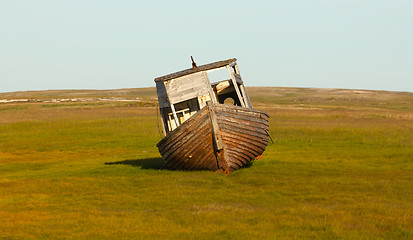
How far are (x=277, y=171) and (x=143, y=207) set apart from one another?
7132 mm

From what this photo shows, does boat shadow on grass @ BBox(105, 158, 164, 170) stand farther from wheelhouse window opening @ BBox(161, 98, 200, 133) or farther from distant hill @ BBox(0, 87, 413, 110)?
distant hill @ BBox(0, 87, 413, 110)

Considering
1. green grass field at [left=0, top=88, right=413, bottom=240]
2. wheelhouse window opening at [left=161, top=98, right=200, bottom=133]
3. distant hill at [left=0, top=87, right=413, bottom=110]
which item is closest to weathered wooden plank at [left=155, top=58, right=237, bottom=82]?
wheelhouse window opening at [left=161, top=98, right=200, bottom=133]

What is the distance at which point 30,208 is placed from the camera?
15.0 metres

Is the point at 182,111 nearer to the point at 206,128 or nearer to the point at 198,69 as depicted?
the point at 198,69

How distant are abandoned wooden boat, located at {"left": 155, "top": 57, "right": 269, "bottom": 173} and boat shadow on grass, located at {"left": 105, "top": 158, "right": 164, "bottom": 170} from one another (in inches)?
87.2

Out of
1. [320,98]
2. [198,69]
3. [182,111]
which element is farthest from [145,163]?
[320,98]

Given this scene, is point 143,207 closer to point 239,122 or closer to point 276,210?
point 276,210

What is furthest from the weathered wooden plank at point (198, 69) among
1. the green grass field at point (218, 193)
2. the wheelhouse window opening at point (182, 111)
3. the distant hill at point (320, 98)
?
the distant hill at point (320, 98)

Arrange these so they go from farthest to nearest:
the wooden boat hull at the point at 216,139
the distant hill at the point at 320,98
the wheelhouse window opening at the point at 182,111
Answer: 1. the distant hill at the point at 320,98
2. the wheelhouse window opening at the point at 182,111
3. the wooden boat hull at the point at 216,139

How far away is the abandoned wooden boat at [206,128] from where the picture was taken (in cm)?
1944

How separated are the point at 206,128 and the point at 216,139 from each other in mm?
574

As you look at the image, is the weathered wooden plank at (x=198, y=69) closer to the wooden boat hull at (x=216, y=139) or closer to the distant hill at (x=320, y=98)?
the wooden boat hull at (x=216, y=139)

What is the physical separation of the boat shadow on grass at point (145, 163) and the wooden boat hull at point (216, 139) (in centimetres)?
280

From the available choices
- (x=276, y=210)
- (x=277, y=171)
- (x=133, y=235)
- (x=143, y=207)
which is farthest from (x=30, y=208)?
(x=277, y=171)
